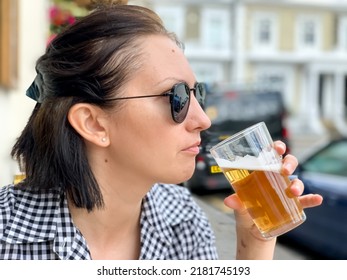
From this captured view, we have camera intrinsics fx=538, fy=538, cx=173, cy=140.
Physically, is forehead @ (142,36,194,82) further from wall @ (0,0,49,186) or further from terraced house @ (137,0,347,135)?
terraced house @ (137,0,347,135)

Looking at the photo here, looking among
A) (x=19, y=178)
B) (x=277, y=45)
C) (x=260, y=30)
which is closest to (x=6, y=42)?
(x=19, y=178)

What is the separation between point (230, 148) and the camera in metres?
1.16

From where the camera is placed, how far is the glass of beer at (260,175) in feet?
3.79

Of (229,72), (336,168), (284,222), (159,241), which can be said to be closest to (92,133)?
(159,241)

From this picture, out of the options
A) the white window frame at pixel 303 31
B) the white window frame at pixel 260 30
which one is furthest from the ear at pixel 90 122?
the white window frame at pixel 303 31

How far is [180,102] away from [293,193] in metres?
0.32

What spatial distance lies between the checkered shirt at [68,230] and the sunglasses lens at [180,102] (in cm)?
29

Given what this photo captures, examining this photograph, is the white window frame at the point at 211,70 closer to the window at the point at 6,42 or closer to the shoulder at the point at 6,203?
the window at the point at 6,42

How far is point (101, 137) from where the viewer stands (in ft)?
4.08

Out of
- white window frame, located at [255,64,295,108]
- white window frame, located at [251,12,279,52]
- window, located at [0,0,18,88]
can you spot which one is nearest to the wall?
window, located at [0,0,18,88]

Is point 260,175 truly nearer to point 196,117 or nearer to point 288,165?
point 288,165

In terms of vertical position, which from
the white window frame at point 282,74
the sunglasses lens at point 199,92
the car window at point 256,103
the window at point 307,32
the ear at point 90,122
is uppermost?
the sunglasses lens at point 199,92

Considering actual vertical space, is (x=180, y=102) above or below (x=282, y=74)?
above

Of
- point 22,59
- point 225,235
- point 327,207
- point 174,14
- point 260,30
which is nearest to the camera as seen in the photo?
point 225,235
